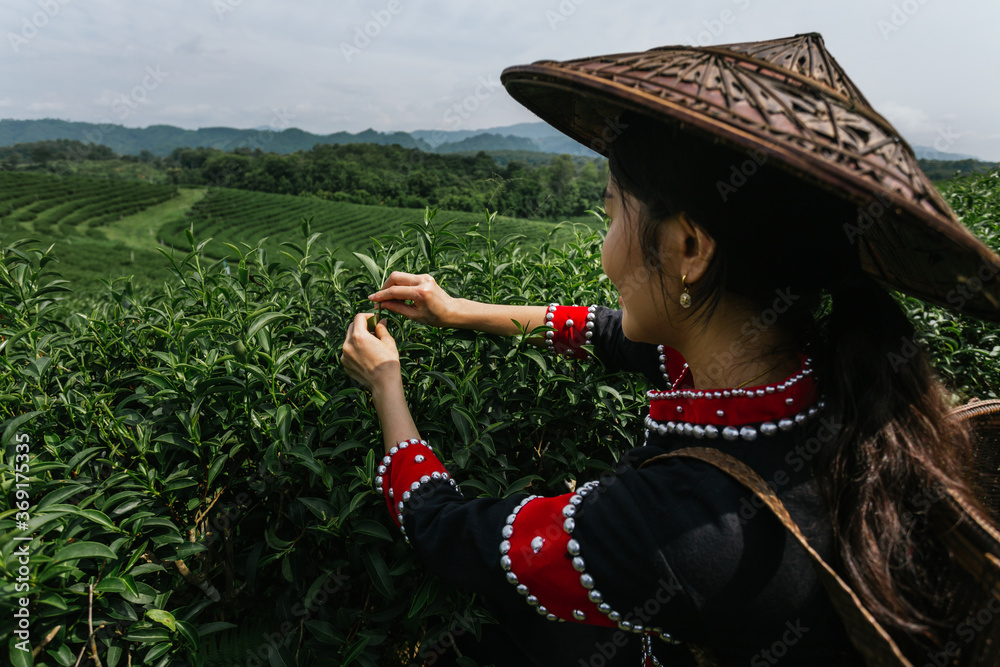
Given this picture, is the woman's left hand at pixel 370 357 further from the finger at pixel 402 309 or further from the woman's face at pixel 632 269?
the woman's face at pixel 632 269

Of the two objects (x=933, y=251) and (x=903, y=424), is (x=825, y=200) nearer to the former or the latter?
(x=933, y=251)

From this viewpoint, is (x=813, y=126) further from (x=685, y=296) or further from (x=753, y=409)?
(x=753, y=409)

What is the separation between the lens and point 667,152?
1.16 metres

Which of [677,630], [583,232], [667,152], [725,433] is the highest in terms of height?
[667,152]

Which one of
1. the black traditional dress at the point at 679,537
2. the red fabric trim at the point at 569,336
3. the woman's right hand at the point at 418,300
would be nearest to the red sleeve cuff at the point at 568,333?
the red fabric trim at the point at 569,336

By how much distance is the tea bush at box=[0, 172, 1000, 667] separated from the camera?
44.8 inches

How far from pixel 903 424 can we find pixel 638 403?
834 millimetres

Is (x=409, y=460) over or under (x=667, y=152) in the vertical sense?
under

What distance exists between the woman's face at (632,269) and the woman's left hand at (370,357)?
21.9 inches

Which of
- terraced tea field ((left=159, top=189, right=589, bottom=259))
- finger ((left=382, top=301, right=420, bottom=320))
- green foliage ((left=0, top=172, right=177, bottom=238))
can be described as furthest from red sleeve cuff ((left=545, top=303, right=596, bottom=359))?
green foliage ((left=0, top=172, right=177, bottom=238))

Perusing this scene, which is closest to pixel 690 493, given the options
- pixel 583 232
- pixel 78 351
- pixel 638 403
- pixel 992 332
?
pixel 638 403

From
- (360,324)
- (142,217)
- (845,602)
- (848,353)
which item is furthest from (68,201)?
(845,602)

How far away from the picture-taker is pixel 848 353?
116 centimetres

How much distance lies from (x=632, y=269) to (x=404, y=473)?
69cm
